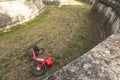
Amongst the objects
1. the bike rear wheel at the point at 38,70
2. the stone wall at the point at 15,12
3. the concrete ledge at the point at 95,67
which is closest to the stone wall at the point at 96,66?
the concrete ledge at the point at 95,67

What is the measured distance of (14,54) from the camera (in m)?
9.70

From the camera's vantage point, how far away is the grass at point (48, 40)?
8.70m

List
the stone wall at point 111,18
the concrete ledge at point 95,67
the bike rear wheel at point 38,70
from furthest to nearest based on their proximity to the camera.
Answer: the stone wall at point 111,18 < the bike rear wheel at point 38,70 < the concrete ledge at point 95,67

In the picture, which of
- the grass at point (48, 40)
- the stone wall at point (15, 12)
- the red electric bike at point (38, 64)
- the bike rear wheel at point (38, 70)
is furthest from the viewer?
the stone wall at point (15, 12)

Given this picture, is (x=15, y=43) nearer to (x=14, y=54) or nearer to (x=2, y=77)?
(x=14, y=54)

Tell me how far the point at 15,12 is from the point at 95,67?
1089cm

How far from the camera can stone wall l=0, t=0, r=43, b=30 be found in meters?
12.4

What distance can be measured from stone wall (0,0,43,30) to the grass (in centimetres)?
47

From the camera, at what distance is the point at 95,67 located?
3.61 m

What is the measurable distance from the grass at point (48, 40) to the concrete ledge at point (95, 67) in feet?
15.4

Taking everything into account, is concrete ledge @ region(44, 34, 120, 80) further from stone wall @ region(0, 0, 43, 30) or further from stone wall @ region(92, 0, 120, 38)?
stone wall @ region(0, 0, 43, 30)

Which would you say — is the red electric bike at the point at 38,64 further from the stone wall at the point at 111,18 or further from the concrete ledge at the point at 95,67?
the concrete ledge at the point at 95,67

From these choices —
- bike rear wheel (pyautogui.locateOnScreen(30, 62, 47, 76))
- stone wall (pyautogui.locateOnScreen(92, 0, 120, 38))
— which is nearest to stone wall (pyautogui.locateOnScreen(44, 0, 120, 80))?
bike rear wheel (pyautogui.locateOnScreen(30, 62, 47, 76))

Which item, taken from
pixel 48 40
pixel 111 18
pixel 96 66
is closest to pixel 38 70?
pixel 48 40
